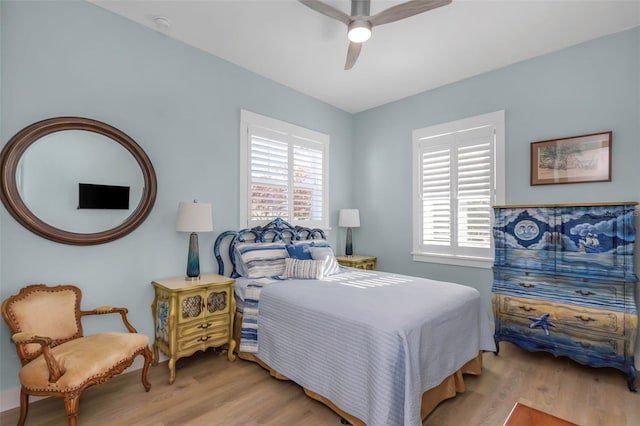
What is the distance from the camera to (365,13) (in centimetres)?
232

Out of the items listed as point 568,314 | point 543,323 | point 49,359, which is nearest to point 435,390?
point 543,323

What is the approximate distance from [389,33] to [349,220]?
2.44 meters

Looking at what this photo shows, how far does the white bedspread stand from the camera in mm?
1737

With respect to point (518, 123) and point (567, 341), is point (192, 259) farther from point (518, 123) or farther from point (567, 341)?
point (518, 123)

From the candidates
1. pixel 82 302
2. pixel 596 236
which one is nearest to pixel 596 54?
pixel 596 236

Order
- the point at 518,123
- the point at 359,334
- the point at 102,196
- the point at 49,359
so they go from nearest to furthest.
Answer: the point at 49,359 < the point at 359,334 < the point at 102,196 < the point at 518,123

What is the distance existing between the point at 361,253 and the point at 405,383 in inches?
128

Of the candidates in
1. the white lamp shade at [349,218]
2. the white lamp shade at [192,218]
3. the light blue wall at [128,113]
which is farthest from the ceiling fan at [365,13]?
the white lamp shade at [349,218]

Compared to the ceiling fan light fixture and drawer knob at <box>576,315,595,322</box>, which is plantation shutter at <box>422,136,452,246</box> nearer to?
drawer knob at <box>576,315,595,322</box>

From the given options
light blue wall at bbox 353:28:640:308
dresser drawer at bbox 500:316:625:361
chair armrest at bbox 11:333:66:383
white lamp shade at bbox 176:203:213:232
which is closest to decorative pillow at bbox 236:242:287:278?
white lamp shade at bbox 176:203:213:232

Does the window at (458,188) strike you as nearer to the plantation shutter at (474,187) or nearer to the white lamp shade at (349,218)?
the plantation shutter at (474,187)

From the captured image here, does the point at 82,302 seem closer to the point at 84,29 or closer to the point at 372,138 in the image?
the point at 84,29

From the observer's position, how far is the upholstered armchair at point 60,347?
70.7 inches

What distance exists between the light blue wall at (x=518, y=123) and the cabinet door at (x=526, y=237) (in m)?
0.44
